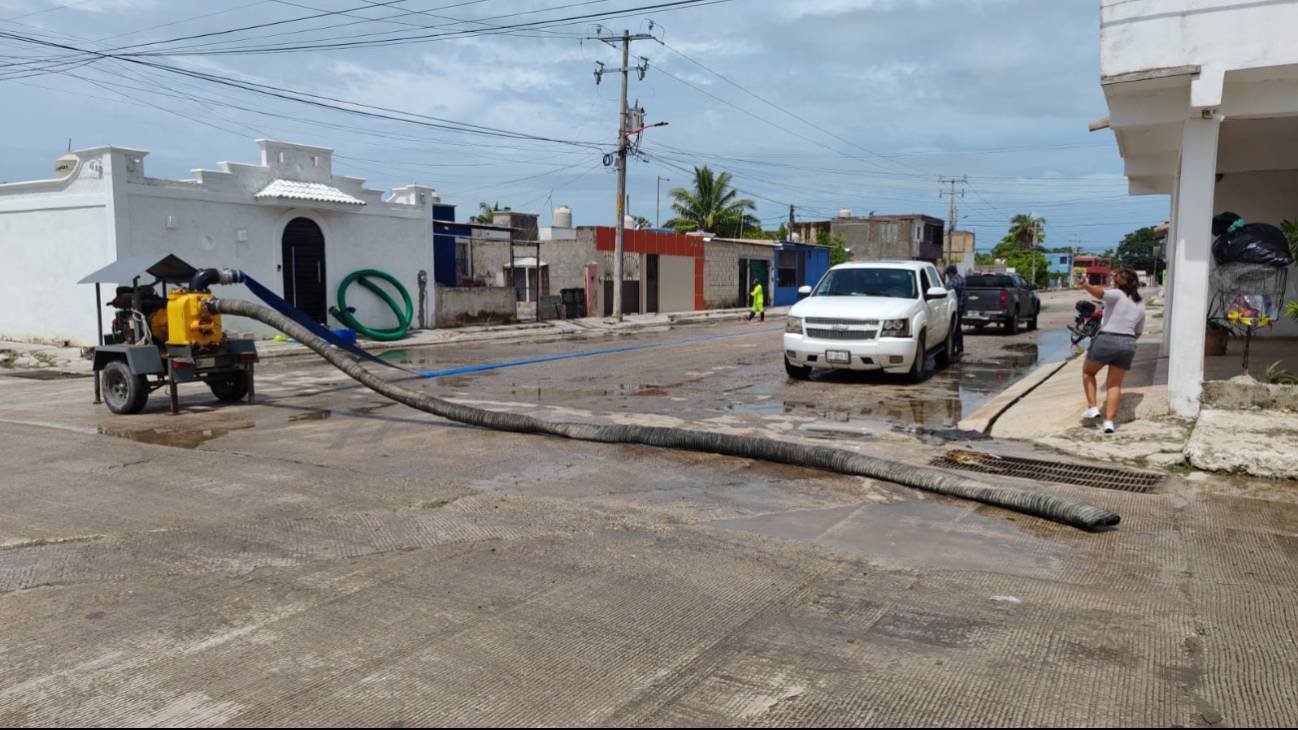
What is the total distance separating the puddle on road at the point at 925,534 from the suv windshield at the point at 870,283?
326 inches

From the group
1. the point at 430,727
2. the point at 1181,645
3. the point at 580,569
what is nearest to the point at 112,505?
the point at 580,569

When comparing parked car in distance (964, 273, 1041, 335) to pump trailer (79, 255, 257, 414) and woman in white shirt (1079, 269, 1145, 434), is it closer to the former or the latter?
woman in white shirt (1079, 269, 1145, 434)

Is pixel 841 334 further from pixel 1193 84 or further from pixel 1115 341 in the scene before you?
pixel 1193 84

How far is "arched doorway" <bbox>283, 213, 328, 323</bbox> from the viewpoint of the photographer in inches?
965

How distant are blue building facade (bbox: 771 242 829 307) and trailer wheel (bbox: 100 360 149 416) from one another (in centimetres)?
4126

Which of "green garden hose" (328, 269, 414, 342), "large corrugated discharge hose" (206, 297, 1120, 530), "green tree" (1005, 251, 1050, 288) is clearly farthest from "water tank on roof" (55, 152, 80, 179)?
"green tree" (1005, 251, 1050, 288)

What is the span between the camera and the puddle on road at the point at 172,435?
9859 mm

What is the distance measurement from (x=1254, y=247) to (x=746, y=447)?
234 inches

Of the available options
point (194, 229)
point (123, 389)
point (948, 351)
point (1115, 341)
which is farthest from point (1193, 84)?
point (194, 229)

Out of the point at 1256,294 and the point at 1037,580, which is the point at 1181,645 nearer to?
the point at 1037,580

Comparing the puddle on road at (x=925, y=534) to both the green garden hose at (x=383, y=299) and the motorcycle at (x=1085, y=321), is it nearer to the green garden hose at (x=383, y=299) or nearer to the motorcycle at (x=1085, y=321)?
the motorcycle at (x=1085, y=321)

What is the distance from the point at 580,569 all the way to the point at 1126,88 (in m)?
7.99

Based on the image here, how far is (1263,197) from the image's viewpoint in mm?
16312

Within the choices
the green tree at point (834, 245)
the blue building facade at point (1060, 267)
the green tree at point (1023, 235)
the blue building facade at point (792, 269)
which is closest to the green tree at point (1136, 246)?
the blue building facade at point (1060, 267)
